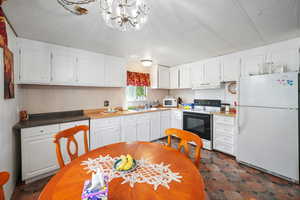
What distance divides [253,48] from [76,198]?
3546mm

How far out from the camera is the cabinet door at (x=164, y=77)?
411 cm

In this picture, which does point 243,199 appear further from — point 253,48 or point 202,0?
point 253,48

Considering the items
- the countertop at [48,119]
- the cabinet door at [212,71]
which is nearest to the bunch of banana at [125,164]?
the countertop at [48,119]

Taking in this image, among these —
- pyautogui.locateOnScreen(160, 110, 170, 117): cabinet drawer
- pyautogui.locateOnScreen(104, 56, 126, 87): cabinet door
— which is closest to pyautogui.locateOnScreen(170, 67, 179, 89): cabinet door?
pyautogui.locateOnScreen(160, 110, 170, 117): cabinet drawer

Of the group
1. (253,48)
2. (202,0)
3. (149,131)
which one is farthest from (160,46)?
(149,131)

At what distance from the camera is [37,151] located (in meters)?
1.92

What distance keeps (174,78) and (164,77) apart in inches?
13.1

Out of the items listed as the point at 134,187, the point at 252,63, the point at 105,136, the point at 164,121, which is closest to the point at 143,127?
the point at 164,121

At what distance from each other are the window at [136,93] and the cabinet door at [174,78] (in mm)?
936

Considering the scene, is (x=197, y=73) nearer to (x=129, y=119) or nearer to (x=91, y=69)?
(x=129, y=119)

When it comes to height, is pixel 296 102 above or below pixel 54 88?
below

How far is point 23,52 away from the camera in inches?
80.3

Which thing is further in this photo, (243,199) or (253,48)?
(253,48)

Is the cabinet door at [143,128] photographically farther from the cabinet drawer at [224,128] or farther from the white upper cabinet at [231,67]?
the white upper cabinet at [231,67]
